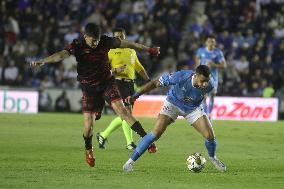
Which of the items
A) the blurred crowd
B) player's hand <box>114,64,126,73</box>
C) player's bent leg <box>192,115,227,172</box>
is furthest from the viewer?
the blurred crowd

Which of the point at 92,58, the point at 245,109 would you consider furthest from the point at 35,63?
the point at 245,109

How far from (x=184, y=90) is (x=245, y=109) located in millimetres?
14575

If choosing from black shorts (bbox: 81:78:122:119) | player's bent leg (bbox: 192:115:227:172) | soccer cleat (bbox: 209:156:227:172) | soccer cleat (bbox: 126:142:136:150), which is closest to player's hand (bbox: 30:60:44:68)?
black shorts (bbox: 81:78:122:119)

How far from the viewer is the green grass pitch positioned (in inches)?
427

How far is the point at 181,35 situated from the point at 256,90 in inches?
153

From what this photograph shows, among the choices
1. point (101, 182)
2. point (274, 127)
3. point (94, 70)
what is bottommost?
point (274, 127)

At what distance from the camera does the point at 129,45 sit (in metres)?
12.5

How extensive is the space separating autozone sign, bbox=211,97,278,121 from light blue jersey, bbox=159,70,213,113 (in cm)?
1401

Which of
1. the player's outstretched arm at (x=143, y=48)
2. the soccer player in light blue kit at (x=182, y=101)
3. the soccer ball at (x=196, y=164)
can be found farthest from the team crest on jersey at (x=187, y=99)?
the player's outstretched arm at (x=143, y=48)

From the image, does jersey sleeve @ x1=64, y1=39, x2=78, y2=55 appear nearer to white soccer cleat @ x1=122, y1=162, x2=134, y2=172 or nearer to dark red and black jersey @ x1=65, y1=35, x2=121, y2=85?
dark red and black jersey @ x1=65, y1=35, x2=121, y2=85

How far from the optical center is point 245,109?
85.8 ft

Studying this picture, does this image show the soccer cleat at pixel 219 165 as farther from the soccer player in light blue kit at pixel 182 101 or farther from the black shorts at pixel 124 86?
the black shorts at pixel 124 86

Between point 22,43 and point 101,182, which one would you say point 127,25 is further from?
point 101,182

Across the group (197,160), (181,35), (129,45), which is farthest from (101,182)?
(181,35)
